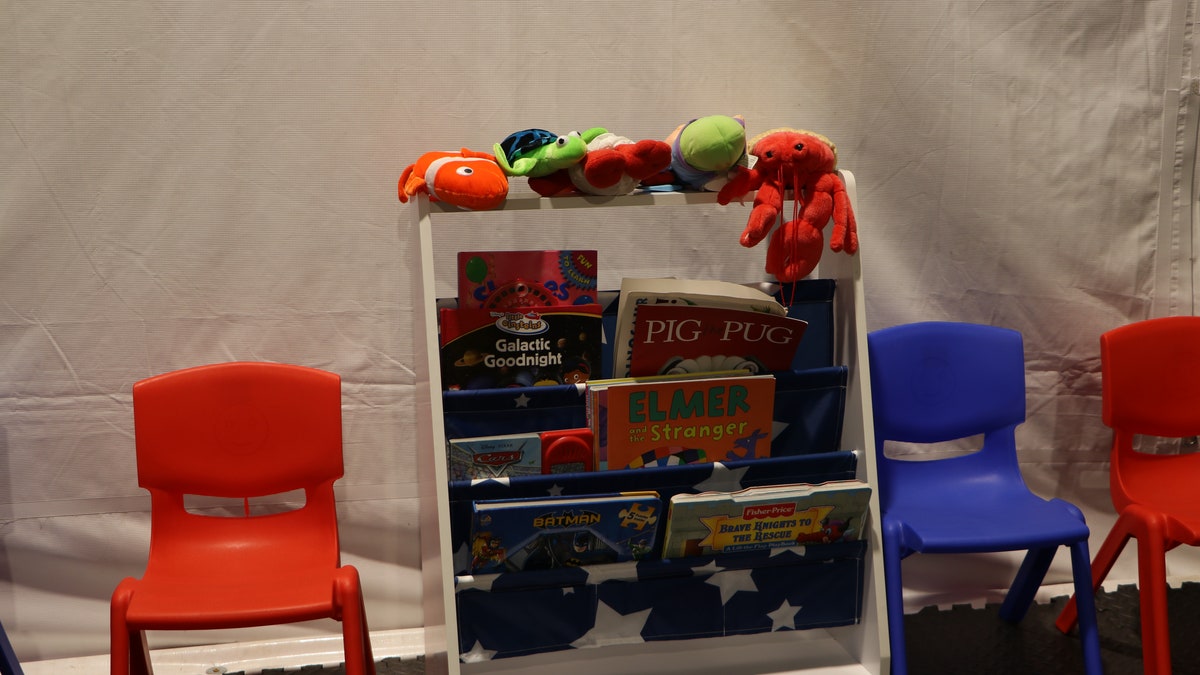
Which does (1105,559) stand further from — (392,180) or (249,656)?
(249,656)

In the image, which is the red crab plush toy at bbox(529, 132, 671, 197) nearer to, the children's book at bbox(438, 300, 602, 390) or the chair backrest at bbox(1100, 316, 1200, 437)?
the children's book at bbox(438, 300, 602, 390)

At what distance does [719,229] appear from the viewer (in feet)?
6.66

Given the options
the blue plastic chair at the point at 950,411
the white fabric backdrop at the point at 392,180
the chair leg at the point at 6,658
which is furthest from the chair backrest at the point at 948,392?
the chair leg at the point at 6,658

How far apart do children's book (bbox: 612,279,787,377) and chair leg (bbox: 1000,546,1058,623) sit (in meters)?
0.95

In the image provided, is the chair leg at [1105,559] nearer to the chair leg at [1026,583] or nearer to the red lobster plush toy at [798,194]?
the chair leg at [1026,583]

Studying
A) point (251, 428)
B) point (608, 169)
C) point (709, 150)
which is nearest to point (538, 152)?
point (608, 169)

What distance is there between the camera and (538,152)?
153cm

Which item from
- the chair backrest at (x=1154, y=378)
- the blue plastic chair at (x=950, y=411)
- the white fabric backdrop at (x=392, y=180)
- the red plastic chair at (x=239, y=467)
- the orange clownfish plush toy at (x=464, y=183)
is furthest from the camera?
the chair backrest at (x=1154, y=378)

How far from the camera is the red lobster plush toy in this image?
1.57 meters

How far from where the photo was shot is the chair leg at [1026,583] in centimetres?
209

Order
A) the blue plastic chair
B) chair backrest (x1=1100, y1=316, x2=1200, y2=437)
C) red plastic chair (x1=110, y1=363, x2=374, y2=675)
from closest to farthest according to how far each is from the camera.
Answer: red plastic chair (x1=110, y1=363, x2=374, y2=675) < the blue plastic chair < chair backrest (x1=1100, y1=316, x2=1200, y2=437)

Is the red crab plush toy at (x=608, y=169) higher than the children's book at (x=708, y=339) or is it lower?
higher

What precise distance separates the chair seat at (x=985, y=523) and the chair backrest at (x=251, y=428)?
106cm

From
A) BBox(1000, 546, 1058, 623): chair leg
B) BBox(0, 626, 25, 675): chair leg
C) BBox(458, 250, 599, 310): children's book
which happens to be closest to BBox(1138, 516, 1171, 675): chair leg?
BBox(1000, 546, 1058, 623): chair leg
